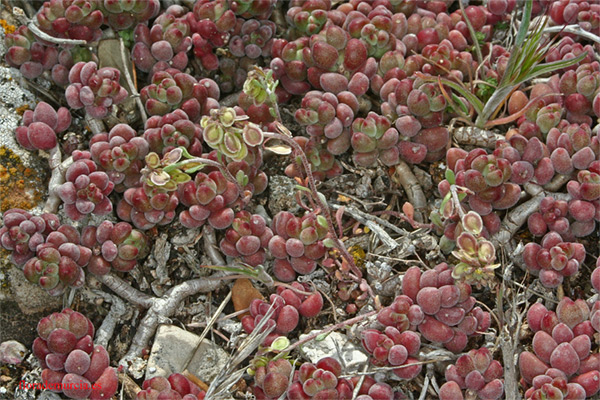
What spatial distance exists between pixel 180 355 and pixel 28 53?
1.86 meters

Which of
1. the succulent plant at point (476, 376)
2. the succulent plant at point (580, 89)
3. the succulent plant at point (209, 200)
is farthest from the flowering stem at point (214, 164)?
the succulent plant at point (580, 89)

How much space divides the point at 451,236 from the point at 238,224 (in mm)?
1051

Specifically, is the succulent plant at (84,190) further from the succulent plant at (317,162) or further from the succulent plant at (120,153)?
the succulent plant at (317,162)

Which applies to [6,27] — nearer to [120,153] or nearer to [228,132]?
[120,153]

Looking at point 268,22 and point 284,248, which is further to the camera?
point 268,22

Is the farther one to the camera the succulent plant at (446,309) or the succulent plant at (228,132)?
the succulent plant at (446,309)

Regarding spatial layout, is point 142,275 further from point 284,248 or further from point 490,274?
point 490,274

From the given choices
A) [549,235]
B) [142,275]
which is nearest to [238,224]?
[142,275]

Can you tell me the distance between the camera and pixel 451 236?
8.86 feet

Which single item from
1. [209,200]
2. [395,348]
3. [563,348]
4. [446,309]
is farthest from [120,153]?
[563,348]

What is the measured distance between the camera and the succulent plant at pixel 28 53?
3029mm

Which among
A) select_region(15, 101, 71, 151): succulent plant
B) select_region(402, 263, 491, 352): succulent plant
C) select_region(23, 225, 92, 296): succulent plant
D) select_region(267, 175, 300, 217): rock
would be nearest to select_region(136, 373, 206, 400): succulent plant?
select_region(23, 225, 92, 296): succulent plant

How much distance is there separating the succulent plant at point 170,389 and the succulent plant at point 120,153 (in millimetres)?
999

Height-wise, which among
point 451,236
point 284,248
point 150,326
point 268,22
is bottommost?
point 150,326
